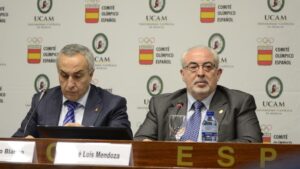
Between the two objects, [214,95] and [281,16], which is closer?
[214,95]

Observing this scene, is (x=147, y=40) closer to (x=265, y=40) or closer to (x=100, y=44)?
(x=100, y=44)

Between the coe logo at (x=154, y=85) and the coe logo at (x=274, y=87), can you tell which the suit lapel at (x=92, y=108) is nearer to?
the coe logo at (x=154, y=85)

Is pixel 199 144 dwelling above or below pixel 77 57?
below

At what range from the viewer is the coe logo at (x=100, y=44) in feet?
17.3

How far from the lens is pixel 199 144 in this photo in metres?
2.48

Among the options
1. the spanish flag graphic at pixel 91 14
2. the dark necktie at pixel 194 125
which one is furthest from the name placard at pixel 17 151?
the spanish flag graphic at pixel 91 14

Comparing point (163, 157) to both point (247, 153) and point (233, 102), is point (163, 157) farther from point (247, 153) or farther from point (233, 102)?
point (233, 102)

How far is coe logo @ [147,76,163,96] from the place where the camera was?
512cm

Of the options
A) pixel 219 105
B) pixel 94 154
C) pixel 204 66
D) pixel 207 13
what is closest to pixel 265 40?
pixel 207 13

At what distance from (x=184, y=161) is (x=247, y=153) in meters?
0.27

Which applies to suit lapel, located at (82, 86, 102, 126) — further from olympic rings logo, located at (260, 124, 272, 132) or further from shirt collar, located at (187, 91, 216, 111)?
olympic rings logo, located at (260, 124, 272, 132)

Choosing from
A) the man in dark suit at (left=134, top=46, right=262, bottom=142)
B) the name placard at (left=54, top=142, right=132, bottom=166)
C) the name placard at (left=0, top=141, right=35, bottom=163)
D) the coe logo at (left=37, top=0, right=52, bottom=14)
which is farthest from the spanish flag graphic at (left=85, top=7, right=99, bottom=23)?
the name placard at (left=54, top=142, right=132, bottom=166)

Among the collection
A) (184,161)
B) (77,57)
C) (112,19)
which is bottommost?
(184,161)

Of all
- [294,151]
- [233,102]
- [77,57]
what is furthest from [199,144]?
[77,57]
